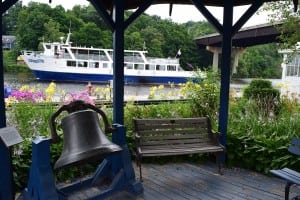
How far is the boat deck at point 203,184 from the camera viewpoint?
314 centimetres

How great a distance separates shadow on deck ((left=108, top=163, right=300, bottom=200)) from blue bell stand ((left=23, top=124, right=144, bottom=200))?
20 centimetres

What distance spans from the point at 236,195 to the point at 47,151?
1985mm

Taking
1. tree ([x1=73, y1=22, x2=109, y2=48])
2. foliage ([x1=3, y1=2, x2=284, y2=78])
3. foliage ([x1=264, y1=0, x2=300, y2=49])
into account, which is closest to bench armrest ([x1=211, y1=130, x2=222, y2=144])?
foliage ([x1=264, y1=0, x2=300, y2=49])

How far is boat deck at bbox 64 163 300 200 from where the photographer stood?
314 centimetres

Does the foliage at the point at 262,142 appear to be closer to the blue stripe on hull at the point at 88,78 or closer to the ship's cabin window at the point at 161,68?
the blue stripe on hull at the point at 88,78

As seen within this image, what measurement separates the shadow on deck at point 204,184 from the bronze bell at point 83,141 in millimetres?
917

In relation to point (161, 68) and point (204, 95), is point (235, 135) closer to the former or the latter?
point (204, 95)

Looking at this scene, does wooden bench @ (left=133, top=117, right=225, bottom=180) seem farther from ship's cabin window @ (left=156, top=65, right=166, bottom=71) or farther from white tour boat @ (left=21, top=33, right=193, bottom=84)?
ship's cabin window @ (left=156, top=65, right=166, bottom=71)

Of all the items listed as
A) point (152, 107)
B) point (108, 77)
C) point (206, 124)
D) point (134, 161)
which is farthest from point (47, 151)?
point (108, 77)

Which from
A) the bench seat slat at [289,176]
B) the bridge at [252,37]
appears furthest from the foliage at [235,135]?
the bridge at [252,37]

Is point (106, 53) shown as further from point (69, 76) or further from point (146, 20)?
point (146, 20)

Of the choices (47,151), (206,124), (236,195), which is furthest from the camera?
(206,124)

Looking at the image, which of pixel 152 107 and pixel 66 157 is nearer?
pixel 66 157

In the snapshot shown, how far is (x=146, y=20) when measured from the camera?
1387 inches
